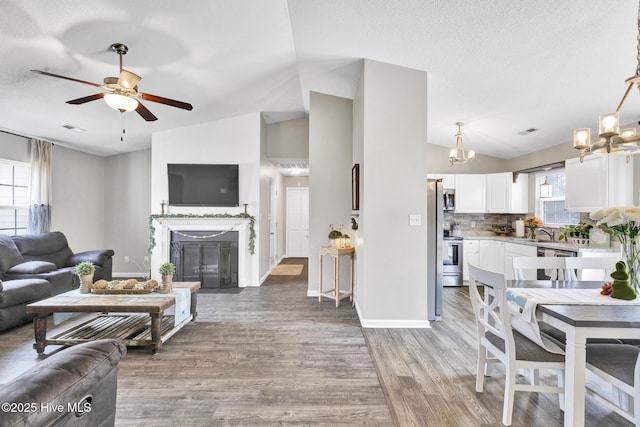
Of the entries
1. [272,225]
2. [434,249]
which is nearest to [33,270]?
[272,225]

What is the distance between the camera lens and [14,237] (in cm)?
415

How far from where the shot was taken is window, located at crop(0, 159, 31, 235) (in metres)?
4.38

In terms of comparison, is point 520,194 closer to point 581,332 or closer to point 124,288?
point 581,332

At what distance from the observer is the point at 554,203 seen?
16.6ft

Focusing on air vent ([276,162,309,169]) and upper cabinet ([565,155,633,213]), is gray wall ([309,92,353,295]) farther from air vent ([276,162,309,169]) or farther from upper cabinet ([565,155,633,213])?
upper cabinet ([565,155,633,213])

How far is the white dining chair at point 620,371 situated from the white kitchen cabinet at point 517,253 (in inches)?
116

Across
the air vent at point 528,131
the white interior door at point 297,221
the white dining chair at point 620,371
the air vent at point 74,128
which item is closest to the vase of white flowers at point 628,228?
the white dining chair at point 620,371

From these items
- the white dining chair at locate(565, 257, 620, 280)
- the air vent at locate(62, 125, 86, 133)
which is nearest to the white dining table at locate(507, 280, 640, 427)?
the white dining chair at locate(565, 257, 620, 280)

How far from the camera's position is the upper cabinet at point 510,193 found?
18.0 ft

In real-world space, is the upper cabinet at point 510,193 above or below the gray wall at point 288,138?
below

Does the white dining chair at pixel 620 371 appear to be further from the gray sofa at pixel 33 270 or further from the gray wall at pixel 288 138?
the gray wall at pixel 288 138

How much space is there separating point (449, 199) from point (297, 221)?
4326 mm

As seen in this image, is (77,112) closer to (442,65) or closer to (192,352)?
(192,352)

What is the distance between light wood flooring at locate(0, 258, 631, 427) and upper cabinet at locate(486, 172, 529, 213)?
2.84 m
